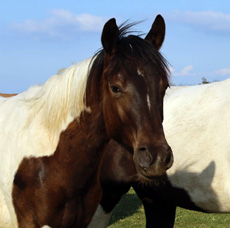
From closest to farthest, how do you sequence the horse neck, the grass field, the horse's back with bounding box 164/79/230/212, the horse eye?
the horse eye → the horse neck → the horse's back with bounding box 164/79/230/212 → the grass field

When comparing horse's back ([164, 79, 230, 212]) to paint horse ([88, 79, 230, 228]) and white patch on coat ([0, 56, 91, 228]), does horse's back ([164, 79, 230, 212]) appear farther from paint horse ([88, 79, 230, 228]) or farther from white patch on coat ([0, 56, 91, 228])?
white patch on coat ([0, 56, 91, 228])

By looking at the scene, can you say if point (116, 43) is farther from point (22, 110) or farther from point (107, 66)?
point (22, 110)

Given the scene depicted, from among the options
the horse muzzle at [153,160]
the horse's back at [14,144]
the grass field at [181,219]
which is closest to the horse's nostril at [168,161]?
the horse muzzle at [153,160]

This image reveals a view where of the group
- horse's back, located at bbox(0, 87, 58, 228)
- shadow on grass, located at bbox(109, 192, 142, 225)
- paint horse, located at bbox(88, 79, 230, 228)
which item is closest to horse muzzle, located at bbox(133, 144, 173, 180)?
horse's back, located at bbox(0, 87, 58, 228)

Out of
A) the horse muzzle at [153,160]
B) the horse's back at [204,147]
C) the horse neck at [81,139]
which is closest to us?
the horse muzzle at [153,160]

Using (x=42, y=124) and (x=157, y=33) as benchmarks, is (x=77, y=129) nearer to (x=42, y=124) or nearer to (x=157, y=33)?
(x=42, y=124)

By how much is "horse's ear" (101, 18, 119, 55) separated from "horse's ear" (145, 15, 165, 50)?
419 millimetres

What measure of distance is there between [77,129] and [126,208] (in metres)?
6.01

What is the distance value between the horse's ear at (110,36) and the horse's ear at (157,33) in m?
0.42

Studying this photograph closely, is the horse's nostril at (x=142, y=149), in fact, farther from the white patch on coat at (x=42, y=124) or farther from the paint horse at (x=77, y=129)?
the white patch on coat at (x=42, y=124)

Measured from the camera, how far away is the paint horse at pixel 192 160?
4.26 meters

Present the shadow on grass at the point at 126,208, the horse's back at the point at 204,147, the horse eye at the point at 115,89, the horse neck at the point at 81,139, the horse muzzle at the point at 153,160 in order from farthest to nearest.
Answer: the shadow on grass at the point at 126,208
the horse's back at the point at 204,147
the horse neck at the point at 81,139
the horse eye at the point at 115,89
the horse muzzle at the point at 153,160

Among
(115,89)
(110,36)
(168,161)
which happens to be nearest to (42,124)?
(115,89)

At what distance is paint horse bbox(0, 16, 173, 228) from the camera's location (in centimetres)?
313
